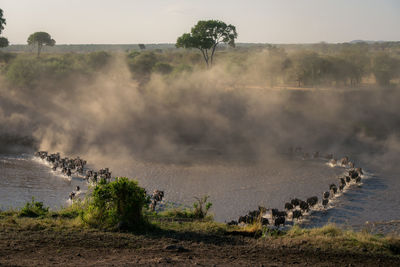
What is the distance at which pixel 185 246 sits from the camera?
1033cm

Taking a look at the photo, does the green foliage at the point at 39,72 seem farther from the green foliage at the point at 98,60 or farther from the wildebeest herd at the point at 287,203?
the wildebeest herd at the point at 287,203

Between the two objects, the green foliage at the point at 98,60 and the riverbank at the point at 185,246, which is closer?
the riverbank at the point at 185,246

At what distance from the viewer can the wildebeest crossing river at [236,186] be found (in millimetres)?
20969

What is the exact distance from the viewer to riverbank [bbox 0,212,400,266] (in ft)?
30.4

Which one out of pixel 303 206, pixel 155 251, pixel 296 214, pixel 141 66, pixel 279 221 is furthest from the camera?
pixel 141 66

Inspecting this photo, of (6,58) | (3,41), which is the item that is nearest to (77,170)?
(6,58)

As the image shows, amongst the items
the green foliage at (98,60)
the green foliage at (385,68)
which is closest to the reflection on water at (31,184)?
the green foliage at (98,60)

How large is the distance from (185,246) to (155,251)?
0.82 metres

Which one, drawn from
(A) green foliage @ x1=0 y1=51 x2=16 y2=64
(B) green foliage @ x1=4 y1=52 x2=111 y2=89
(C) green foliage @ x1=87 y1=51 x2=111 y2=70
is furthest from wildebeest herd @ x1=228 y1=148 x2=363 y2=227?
(A) green foliage @ x1=0 y1=51 x2=16 y2=64

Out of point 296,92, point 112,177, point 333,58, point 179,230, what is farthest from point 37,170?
point 333,58

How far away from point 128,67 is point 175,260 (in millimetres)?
56409

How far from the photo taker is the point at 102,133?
138ft

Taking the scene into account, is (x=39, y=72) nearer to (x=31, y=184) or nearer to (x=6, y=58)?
(x=6, y=58)

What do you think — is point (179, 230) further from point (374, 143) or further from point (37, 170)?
point (374, 143)
